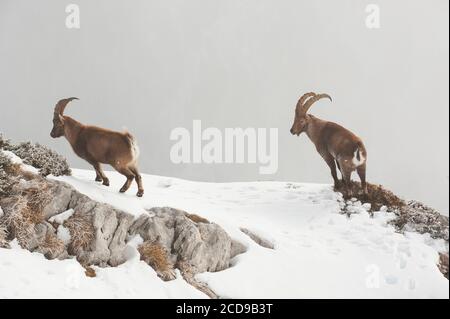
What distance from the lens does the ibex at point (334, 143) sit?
10.9m

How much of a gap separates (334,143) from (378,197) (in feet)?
5.88

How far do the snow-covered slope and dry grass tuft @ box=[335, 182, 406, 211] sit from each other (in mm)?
446

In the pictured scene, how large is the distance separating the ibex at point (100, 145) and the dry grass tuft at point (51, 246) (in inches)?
67.0

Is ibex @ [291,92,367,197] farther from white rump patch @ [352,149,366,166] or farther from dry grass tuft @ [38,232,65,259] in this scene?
dry grass tuft @ [38,232,65,259]

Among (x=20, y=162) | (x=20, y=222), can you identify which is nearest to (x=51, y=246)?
(x=20, y=222)

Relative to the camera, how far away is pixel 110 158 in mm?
8188

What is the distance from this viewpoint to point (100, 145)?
8.26m

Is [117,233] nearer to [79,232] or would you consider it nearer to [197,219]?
[79,232]

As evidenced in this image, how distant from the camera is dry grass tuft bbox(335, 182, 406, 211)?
37.0 feet

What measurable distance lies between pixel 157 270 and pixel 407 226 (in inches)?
238
